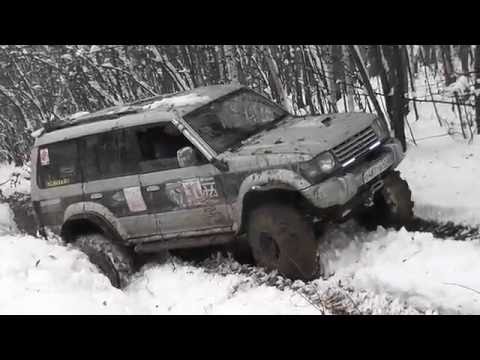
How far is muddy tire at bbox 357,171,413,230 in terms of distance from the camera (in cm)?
564

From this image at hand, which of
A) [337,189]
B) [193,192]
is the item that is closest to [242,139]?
[193,192]

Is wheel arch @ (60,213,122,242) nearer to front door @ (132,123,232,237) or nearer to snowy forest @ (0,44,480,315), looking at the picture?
snowy forest @ (0,44,480,315)

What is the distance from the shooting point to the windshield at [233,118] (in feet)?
18.4

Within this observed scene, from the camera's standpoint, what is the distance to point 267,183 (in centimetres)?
500

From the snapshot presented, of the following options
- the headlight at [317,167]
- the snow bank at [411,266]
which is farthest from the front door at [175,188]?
the snow bank at [411,266]

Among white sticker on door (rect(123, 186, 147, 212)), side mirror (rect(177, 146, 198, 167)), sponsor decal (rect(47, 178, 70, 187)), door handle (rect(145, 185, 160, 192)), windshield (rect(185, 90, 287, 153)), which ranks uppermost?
windshield (rect(185, 90, 287, 153))

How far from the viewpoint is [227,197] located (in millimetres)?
5375

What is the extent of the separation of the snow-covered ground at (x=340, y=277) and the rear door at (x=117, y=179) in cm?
68

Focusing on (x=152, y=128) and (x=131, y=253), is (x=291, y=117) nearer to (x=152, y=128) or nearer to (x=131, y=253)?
(x=152, y=128)

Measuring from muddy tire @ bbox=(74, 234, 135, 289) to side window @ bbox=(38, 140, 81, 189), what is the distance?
77cm

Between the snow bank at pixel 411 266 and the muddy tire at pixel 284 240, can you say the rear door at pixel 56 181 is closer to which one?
the muddy tire at pixel 284 240

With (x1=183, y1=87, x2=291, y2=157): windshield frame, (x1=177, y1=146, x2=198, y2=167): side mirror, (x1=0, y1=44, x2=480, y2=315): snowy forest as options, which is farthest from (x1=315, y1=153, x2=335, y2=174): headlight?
(x1=177, y1=146, x2=198, y2=167): side mirror

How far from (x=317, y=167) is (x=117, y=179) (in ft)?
8.36
